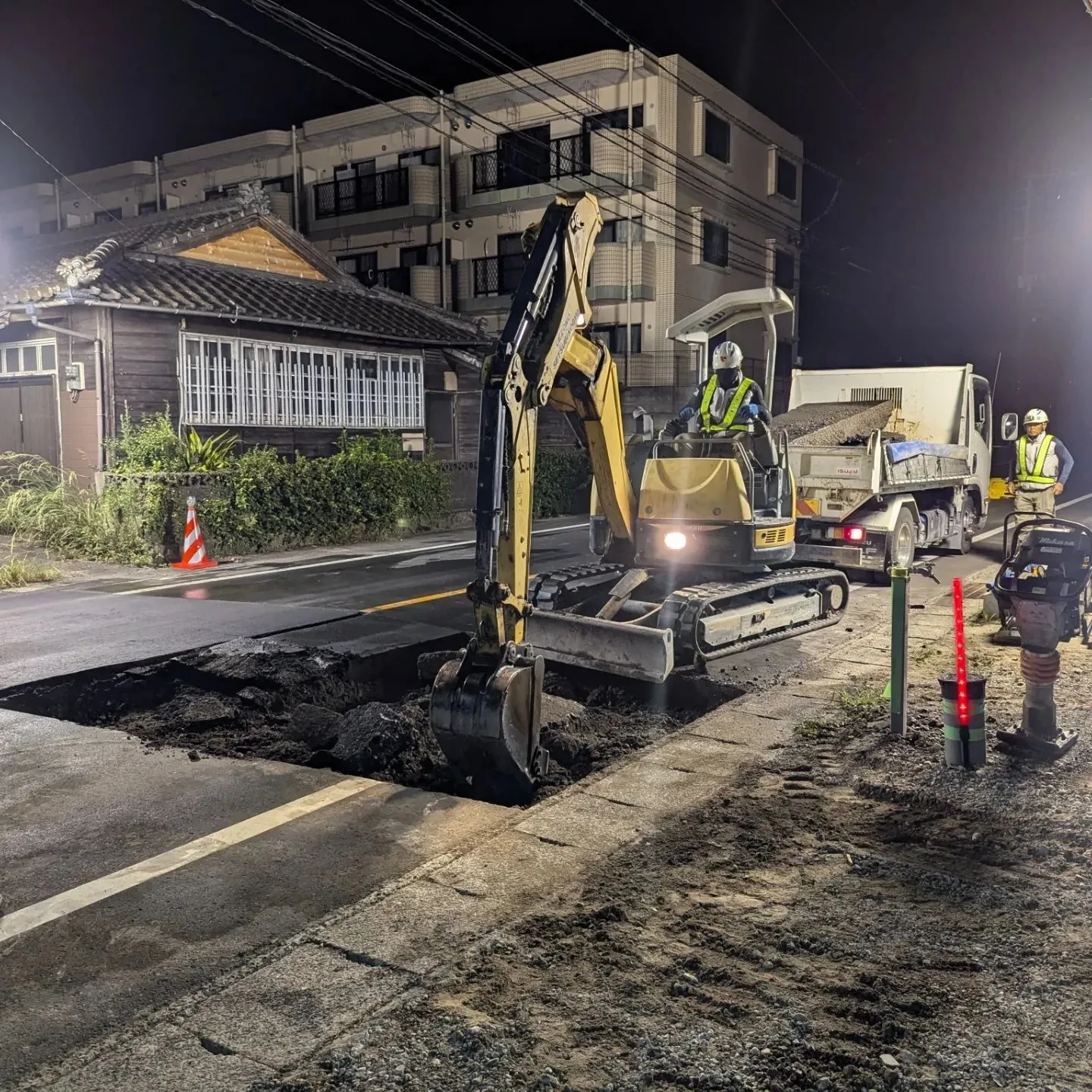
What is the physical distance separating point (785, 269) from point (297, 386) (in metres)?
26.0

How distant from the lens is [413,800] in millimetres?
5668

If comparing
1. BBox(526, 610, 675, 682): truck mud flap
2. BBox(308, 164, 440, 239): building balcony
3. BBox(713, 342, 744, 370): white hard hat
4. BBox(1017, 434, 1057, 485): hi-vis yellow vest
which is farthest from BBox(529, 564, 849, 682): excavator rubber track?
BBox(308, 164, 440, 239): building balcony

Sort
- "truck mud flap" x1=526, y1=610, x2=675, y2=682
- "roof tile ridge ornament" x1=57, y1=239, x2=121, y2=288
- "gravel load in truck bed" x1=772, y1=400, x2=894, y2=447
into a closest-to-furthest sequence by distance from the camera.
→ 1. "truck mud flap" x1=526, y1=610, x2=675, y2=682
2. "gravel load in truck bed" x1=772, y1=400, x2=894, y2=447
3. "roof tile ridge ornament" x1=57, y1=239, x2=121, y2=288

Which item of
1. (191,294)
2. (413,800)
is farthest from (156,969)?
(191,294)

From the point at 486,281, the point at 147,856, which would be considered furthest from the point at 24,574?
the point at 486,281

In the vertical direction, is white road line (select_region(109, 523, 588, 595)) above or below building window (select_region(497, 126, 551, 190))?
below

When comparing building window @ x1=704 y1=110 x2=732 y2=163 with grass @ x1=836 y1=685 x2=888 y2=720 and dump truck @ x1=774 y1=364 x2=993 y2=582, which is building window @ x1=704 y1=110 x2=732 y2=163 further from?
grass @ x1=836 y1=685 x2=888 y2=720

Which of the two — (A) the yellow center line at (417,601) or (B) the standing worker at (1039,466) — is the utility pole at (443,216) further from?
(B) the standing worker at (1039,466)

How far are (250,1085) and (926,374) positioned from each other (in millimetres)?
15209

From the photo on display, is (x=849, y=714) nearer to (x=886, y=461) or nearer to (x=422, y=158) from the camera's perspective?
(x=886, y=461)

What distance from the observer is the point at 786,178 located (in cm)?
4172

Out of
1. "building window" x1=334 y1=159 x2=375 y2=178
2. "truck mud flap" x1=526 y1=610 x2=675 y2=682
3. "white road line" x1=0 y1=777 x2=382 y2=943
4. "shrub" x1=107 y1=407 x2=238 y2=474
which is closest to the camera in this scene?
"white road line" x1=0 y1=777 x2=382 y2=943

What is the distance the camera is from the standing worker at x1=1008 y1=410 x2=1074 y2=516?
1315 centimetres

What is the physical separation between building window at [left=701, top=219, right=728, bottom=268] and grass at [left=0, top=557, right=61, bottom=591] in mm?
27982
